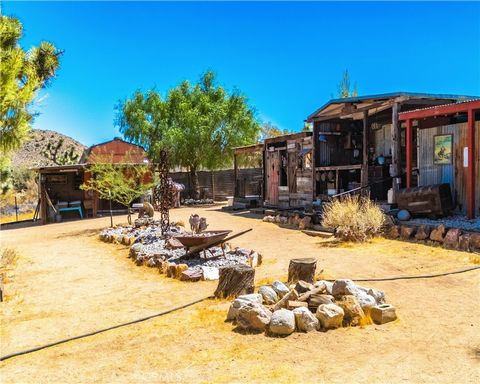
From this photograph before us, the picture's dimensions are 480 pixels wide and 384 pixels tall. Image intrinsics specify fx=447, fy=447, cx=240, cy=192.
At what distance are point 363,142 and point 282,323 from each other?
11.1 metres

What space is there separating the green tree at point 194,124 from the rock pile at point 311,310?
20.2 meters

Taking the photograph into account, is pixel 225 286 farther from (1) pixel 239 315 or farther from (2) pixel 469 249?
Result: (2) pixel 469 249

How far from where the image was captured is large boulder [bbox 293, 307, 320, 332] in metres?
5.04

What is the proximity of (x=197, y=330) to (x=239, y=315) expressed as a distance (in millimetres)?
522

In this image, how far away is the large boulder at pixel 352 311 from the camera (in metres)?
5.20

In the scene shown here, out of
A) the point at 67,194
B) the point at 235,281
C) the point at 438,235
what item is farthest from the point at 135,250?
the point at 67,194

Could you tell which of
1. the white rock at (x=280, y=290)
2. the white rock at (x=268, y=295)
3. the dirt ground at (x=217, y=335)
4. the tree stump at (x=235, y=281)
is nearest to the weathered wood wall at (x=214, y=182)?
the dirt ground at (x=217, y=335)

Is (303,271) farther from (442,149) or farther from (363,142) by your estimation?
(363,142)

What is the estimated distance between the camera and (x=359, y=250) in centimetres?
986

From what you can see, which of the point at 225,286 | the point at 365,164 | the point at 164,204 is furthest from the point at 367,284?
the point at 365,164

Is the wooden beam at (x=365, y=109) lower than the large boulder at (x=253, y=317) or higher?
higher

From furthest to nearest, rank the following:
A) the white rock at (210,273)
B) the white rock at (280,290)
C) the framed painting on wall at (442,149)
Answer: the framed painting on wall at (442,149) → the white rock at (210,273) → the white rock at (280,290)

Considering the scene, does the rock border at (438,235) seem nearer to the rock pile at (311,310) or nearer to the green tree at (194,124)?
the rock pile at (311,310)

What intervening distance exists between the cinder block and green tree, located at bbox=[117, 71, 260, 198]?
67.9 feet
